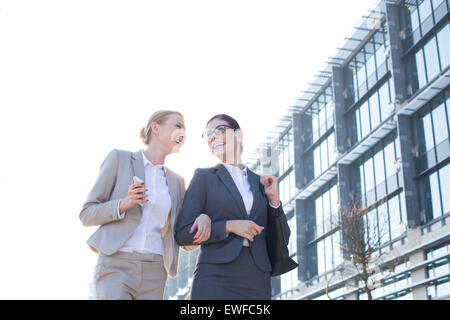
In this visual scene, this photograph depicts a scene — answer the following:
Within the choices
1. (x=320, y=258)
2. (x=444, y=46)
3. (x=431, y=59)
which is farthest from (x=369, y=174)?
(x=444, y=46)

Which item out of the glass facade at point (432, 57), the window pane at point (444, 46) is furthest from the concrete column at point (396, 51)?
the window pane at point (444, 46)

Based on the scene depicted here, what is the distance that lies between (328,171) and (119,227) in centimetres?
2951

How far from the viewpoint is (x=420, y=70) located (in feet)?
79.4

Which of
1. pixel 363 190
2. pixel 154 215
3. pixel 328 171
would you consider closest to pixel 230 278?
pixel 154 215

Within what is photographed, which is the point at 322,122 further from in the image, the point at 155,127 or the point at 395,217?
the point at 155,127

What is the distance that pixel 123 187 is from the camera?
3141 mm

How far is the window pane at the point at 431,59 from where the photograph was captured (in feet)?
75.3

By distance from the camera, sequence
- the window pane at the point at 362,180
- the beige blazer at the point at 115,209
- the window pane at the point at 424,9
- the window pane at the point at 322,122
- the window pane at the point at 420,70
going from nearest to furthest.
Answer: the beige blazer at the point at 115,209 < the window pane at the point at 420,70 < the window pane at the point at 424,9 < the window pane at the point at 362,180 < the window pane at the point at 322,122

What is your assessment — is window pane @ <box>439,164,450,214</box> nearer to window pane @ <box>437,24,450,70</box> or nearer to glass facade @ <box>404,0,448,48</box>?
window pane @ <box>437,24,450,70</box>

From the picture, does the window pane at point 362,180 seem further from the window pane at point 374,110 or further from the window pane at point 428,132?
the window pane at point 428,132

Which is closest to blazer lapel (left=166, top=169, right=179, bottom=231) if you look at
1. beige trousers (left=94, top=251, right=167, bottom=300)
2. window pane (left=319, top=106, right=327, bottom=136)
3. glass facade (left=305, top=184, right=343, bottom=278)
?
beige trousers (left=94, top=251, right=167, bottom=300)

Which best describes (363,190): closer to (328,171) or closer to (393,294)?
(328,171)

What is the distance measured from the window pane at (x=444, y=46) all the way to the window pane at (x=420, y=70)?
1.31 metres
